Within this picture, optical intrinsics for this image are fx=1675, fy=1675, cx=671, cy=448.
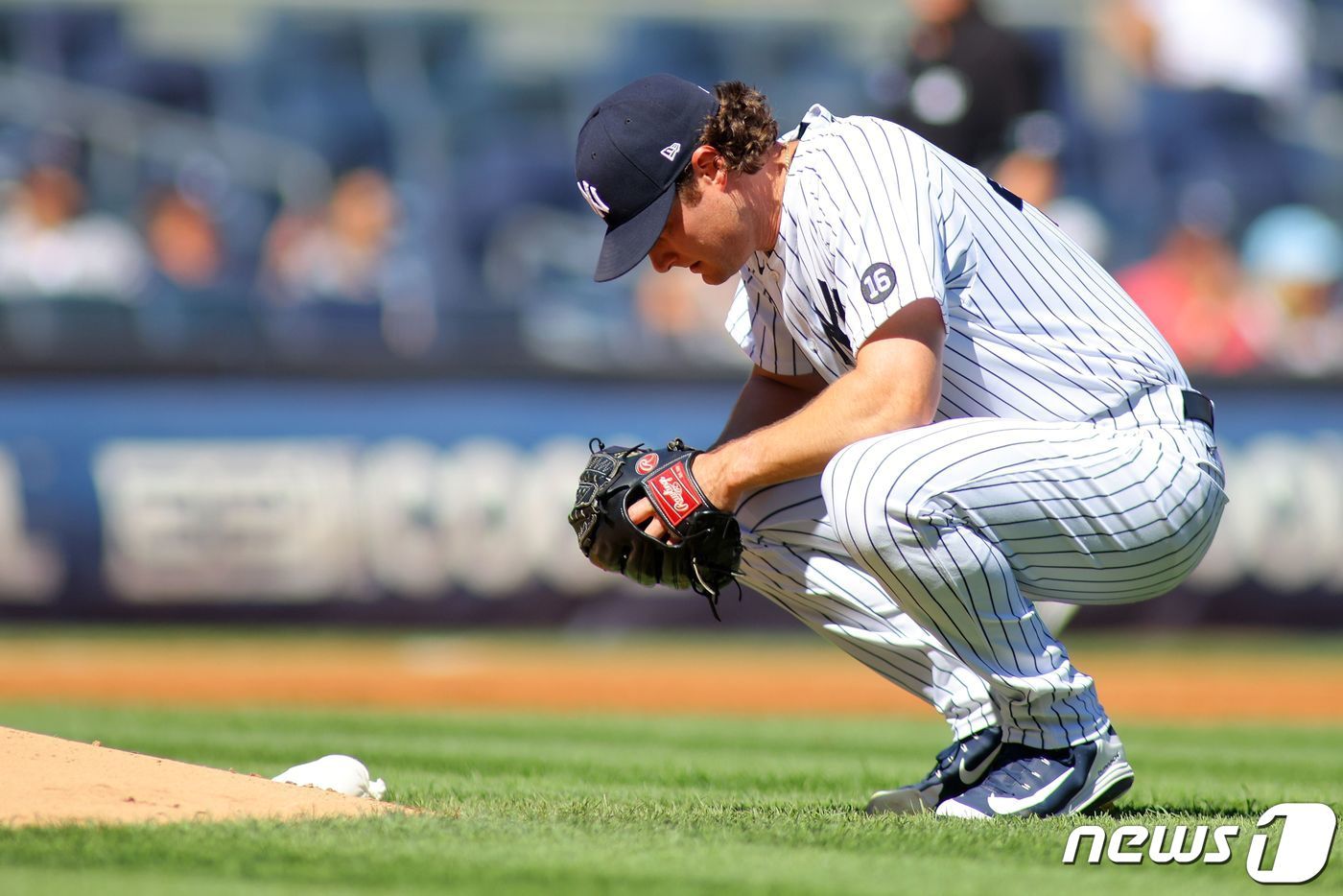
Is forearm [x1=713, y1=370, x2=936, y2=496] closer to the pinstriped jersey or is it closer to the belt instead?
the pinstriped jersey

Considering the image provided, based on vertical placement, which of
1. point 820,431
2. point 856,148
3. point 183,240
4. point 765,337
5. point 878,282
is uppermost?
point 183,240

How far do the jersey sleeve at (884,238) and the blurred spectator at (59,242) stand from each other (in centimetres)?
731

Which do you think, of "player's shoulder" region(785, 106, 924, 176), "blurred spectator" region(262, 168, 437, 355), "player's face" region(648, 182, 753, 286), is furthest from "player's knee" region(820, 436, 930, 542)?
"blurred spectator" region(262, 168, 437, 355)

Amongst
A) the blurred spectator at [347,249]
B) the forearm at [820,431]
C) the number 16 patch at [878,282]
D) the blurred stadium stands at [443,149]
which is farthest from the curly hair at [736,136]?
the blurred spectator at [347,249]

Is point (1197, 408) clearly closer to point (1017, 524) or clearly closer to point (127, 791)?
point (1017, 524)

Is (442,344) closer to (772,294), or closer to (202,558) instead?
(202,558)

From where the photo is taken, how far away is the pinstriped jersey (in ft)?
10.7

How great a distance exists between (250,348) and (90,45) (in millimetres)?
3775

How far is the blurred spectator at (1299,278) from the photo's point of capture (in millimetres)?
10539

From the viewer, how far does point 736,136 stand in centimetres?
330

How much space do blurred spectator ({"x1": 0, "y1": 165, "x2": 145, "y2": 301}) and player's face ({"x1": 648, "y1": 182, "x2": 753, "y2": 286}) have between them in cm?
709

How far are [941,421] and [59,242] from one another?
25.6 feet

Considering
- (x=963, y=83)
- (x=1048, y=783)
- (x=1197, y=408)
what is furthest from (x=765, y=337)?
(x=963, y=83)

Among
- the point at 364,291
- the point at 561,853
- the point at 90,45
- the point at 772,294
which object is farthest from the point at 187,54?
the point at 561,853
